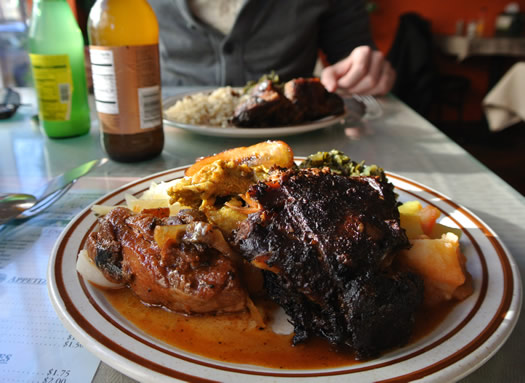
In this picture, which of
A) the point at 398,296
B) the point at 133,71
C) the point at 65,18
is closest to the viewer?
the point at 398,296

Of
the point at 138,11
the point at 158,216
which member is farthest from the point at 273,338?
the point at 138,11

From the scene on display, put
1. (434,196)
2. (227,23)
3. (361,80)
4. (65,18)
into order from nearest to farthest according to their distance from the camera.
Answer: (434,196), (65,18), (361,80), (227,23)

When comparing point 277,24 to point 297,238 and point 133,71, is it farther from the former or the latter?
point 297,238

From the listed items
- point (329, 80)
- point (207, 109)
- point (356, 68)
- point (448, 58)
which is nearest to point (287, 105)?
point (207, 109)

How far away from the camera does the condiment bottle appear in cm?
134

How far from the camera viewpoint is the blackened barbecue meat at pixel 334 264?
2.13 feet

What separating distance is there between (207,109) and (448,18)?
20.9 ft

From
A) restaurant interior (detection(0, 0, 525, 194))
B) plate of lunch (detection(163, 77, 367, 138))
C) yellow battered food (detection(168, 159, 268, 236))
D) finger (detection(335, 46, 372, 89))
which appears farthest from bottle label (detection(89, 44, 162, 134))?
restaurant interior (detection(0, 0, 525, 194))

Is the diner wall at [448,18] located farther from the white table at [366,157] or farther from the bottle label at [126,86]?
the bottle label at [126,86]

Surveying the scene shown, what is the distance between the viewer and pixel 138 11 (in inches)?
53.7

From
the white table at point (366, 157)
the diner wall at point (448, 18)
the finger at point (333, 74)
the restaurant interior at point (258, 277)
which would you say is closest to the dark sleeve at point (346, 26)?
the finger at point (333, 74)

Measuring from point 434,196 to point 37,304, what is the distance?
983 millimetres

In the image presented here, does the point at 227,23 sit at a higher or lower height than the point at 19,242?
higher

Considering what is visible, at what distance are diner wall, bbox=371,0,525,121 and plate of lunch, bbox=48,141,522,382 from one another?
6771mm
